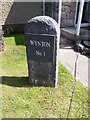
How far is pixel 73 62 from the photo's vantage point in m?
6.62

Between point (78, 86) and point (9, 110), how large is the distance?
1.82 m

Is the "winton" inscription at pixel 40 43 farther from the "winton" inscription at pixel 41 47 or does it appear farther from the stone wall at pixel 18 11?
the stone wall at pixel 18 11

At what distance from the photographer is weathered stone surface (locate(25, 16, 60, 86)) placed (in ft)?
15.3

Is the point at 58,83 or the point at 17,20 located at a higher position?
the point at 17,20

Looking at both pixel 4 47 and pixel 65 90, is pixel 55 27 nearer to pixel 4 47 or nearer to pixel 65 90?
pixel 65 90

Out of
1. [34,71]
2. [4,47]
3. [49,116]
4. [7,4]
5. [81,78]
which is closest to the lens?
[49,116]

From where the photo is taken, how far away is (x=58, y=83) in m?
5.58

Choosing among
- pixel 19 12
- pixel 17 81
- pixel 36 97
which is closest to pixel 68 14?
pixel 19 12

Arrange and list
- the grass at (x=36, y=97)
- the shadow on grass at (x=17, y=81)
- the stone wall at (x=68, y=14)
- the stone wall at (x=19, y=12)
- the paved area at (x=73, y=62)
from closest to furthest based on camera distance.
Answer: the grass at (x=36, y=97) → the shadow on grass at (x=17, y=81) → the paved area at (x=73, y=62) → the stone wall at (x=68, y=14) → the stone wall at (x=19, y=12)

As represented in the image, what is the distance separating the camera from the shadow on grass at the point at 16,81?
5488 mm

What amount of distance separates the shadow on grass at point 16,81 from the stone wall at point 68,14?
130 inches

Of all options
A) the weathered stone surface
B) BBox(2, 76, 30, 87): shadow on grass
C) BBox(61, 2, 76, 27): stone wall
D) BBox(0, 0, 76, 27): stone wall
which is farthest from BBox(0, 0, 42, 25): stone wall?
the weathered stone surface

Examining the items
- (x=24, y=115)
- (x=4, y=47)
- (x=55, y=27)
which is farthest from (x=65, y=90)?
(x=4, y=47)

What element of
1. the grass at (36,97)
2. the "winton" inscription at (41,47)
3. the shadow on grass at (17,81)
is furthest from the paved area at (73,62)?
the "winton" inscription at (41,47)
